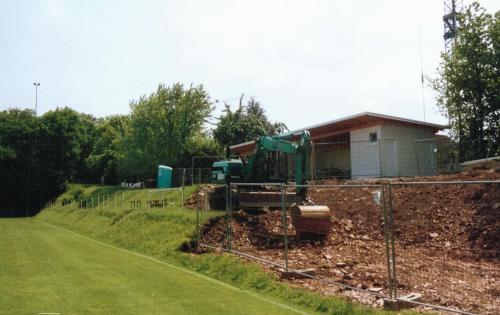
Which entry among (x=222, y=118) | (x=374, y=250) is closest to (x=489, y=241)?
(x=374, y=250)

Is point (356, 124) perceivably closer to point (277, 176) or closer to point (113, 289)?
point (277, 176)

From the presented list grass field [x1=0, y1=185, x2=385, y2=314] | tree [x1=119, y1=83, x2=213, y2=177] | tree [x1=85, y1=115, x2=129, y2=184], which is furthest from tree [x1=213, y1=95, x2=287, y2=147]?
grass field [x1=0, y1=185, x2=385, y2=314]

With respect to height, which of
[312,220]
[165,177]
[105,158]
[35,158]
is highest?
[105,158]

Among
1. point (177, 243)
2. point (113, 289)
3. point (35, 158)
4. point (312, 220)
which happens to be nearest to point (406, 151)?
point (312, 220)

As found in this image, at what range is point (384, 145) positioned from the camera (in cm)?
2725

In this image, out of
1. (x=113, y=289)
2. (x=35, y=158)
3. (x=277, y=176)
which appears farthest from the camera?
(x=35, y=158)

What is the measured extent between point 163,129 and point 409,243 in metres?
32.6

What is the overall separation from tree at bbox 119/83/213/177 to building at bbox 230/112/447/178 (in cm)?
1705

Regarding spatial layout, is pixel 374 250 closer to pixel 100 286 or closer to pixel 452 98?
pixel 100 286

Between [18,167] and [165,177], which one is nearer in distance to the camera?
[165,177]

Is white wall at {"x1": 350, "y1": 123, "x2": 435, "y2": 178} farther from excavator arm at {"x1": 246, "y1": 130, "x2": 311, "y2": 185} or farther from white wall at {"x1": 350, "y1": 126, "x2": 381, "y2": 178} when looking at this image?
excavator arm at {"x1": 246, "y1": 130, "x2": 311, "y2": 185}

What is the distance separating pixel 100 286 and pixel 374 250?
695 centimetres

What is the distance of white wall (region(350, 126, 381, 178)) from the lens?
27422 millimetres

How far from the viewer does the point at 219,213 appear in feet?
55.8
